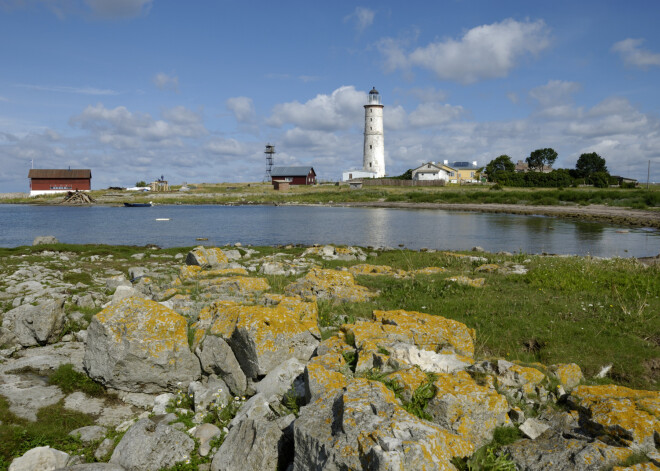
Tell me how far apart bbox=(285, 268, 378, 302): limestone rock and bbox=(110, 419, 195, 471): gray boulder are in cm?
670

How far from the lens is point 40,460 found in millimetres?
6121

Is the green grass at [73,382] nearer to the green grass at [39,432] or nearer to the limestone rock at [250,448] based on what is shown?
the green grass at [39,432]

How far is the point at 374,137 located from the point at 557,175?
1847 inches

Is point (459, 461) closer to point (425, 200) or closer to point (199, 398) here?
point (199, 398)

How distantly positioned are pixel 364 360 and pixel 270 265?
36.8ft

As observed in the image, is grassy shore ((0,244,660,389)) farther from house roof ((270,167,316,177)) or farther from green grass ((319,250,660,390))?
house roof ((270,167,316,177))

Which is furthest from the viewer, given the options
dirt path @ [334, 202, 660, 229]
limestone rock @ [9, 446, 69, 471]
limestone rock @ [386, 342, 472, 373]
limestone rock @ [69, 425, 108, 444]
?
dirt path @ [334, 202, 660, 229]

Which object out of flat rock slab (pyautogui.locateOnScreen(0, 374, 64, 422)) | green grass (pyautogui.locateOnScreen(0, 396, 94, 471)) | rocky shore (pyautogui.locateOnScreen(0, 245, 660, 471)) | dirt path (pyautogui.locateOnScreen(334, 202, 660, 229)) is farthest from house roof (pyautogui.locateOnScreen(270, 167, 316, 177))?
green grass (pyautogui.locateOnScreen(0, 396, 94, 471))

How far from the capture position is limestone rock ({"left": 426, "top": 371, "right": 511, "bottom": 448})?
18.8ft

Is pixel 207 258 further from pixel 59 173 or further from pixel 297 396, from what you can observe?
pixel 59 173

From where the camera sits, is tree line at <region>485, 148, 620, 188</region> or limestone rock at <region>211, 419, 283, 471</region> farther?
tree line at <region>485, 148, 620, 188</region>

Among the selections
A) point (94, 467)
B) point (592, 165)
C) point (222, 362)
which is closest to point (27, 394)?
point (94, 467)

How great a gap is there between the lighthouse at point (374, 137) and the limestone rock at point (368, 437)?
112 meters

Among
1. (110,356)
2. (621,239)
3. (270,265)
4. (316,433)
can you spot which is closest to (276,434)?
(316,433)
